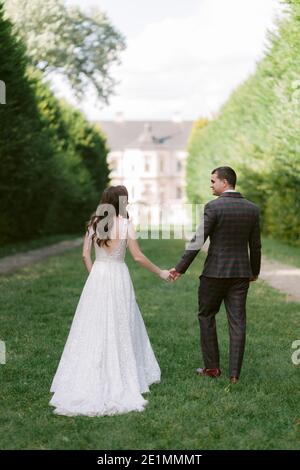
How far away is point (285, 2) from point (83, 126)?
27.9 m

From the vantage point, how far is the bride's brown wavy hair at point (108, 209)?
259 inches

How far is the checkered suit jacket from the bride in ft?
2.39

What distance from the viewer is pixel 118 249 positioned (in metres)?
6.83

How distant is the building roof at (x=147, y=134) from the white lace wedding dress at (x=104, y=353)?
85.8 metres

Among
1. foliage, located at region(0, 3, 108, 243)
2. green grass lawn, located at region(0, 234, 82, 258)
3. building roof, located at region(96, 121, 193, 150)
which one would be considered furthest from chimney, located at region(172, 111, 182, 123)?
green grass lawn, located at region(0, 234, 82, 258)

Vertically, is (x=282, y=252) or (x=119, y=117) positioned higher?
(x=119, y=117)

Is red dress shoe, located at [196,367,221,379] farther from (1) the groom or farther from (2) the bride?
(2) the bride

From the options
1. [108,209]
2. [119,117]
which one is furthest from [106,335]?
[119,117]

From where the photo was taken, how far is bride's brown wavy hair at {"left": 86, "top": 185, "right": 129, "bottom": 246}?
6566 mm

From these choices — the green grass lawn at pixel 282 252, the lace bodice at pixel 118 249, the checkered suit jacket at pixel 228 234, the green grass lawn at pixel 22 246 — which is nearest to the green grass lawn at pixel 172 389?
the checkered suit jacket at pixel 228 234

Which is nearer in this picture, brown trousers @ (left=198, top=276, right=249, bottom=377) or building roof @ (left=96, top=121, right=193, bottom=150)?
brown trousers @ (left=198, top=276, right=249, bottom=377)

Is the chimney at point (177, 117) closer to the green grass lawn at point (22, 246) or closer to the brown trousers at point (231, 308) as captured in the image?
the green grass lawn at point (22, 246)

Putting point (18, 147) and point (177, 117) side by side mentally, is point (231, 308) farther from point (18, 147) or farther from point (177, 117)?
point (177, 117)

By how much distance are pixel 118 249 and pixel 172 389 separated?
4.96 feet
